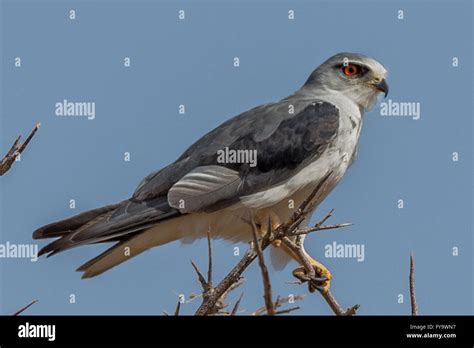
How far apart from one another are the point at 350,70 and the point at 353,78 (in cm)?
10

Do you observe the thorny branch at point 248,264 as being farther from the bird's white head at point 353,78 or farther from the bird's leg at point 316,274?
the bird's white head at point 353,78

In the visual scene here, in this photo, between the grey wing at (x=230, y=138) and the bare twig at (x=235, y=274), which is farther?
the grey wing at (x=230, y=138)

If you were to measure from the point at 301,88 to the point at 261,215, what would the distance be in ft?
5.64

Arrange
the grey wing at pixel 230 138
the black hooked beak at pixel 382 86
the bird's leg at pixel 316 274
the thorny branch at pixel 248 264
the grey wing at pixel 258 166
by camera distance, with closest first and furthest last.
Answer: the thorny branch at pixel 248 264 < the bird's leg at pixel 316 274 < the grey wing at pixel 258 166 < the grey wing at pixel 230 138 < the black hooked beak at pixel 382 86

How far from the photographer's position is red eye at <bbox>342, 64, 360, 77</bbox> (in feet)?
22.0

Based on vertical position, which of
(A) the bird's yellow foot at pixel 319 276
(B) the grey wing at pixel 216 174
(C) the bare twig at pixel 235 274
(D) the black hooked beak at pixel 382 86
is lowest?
(A) the bird's yellow foot at pixel 319 276

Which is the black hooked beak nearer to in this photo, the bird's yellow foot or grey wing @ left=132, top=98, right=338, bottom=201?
grey wing @ left=132, top=98, right=338, bottom=201

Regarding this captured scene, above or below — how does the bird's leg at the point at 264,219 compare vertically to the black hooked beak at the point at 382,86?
below

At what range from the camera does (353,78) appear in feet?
21.9

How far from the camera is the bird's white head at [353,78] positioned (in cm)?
658

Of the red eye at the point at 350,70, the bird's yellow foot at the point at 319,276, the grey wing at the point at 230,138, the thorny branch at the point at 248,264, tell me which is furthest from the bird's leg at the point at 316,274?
the red eye at the point at 350,70

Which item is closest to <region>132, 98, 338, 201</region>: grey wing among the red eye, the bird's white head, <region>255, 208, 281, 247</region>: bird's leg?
<region>255, 208, 281, 247</region>: bird's leg
